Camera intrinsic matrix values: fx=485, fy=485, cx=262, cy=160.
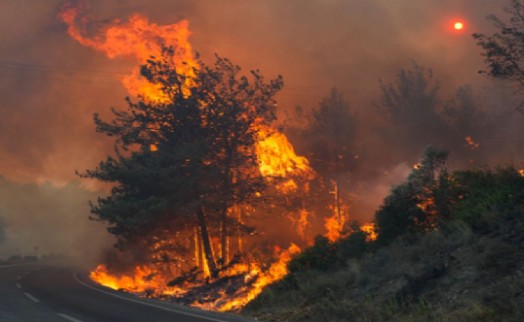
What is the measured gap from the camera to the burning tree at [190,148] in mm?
25188

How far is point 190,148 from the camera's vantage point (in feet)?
82.9

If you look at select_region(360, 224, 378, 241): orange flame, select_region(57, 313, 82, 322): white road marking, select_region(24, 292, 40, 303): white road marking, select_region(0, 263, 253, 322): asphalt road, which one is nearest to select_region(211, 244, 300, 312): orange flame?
select_region(360, 224, 378, 241): orange flame

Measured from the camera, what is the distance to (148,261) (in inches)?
1560

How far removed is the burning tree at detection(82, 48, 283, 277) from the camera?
2519 cm

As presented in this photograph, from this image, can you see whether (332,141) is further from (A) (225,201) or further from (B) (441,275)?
(B) (441,275)

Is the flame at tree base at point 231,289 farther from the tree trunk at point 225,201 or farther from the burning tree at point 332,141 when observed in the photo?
the burning tree at point 332,141

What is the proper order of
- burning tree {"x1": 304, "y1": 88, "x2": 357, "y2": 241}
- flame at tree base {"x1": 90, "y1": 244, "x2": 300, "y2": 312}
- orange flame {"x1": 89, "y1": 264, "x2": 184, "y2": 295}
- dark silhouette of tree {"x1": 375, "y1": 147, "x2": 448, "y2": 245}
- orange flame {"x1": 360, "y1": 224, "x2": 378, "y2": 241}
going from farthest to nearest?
1. burning tree {"x1": 304, "y1": 88, "x2": 357, "y2": 241}
2. orange flame {"x1": 89, "y1": 264, "x2": 184, "y2": 295}
3. flame at tree base {"x1": 90, "y1": 244, "x2": 300, "y2": 312}
4. orange flame {"x1": 360, "y1": 224, "x2": 378, "y2": 241}
5. dark silhouette of tree {"x1": 375, "y1": 147, "x2": 448, "y2": 245}

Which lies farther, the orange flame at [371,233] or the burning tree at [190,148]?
the burning tree at [190,148]

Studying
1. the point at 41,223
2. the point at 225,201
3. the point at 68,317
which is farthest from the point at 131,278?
the point at 41,223

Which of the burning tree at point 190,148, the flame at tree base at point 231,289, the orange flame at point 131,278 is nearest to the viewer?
the flame at tree base at point 231,289

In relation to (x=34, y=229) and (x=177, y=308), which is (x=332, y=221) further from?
(x=34, y=229)

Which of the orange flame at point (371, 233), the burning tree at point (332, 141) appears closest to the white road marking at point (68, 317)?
the orange flame at point (371, 233)

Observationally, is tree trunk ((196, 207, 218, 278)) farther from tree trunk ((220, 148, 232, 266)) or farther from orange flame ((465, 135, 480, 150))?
orange flame ((465, 135, 480, 150))

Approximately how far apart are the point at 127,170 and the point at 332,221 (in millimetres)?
26049
